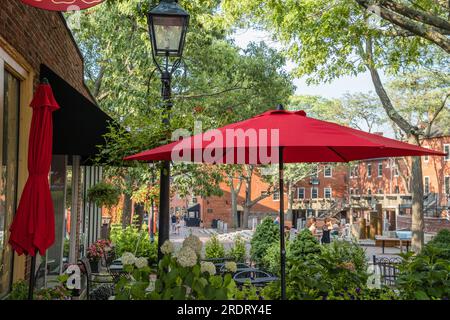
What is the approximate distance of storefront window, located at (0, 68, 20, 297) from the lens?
20.2 ft

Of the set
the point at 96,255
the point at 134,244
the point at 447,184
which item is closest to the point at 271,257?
the point at 96,255

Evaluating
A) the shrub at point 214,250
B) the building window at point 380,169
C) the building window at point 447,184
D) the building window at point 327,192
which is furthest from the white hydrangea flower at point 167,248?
the building window at point 327,192

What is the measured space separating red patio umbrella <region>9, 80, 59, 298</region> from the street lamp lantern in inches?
75.4

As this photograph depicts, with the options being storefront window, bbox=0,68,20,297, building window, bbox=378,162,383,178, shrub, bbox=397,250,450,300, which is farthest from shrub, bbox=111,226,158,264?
building window, bbox=378,162,383,178

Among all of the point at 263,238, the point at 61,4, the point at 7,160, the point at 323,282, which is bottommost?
the point at 263,238

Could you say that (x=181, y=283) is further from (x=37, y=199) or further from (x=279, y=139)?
(x=37, y=199)

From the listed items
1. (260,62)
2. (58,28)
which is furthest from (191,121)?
(260,62)

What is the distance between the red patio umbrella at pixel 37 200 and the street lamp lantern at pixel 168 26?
6.28ft

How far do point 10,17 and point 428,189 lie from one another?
56.2m

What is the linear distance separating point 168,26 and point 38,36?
2.33 meters

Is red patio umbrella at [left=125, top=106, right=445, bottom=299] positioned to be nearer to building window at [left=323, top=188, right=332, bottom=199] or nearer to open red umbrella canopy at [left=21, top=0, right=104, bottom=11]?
open red umbrella canopy at [left=21, top=0, right=104, bottom=11]

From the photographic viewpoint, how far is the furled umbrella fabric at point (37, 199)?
4941 mm

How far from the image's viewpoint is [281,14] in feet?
41.0

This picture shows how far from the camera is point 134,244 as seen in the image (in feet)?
49.6
